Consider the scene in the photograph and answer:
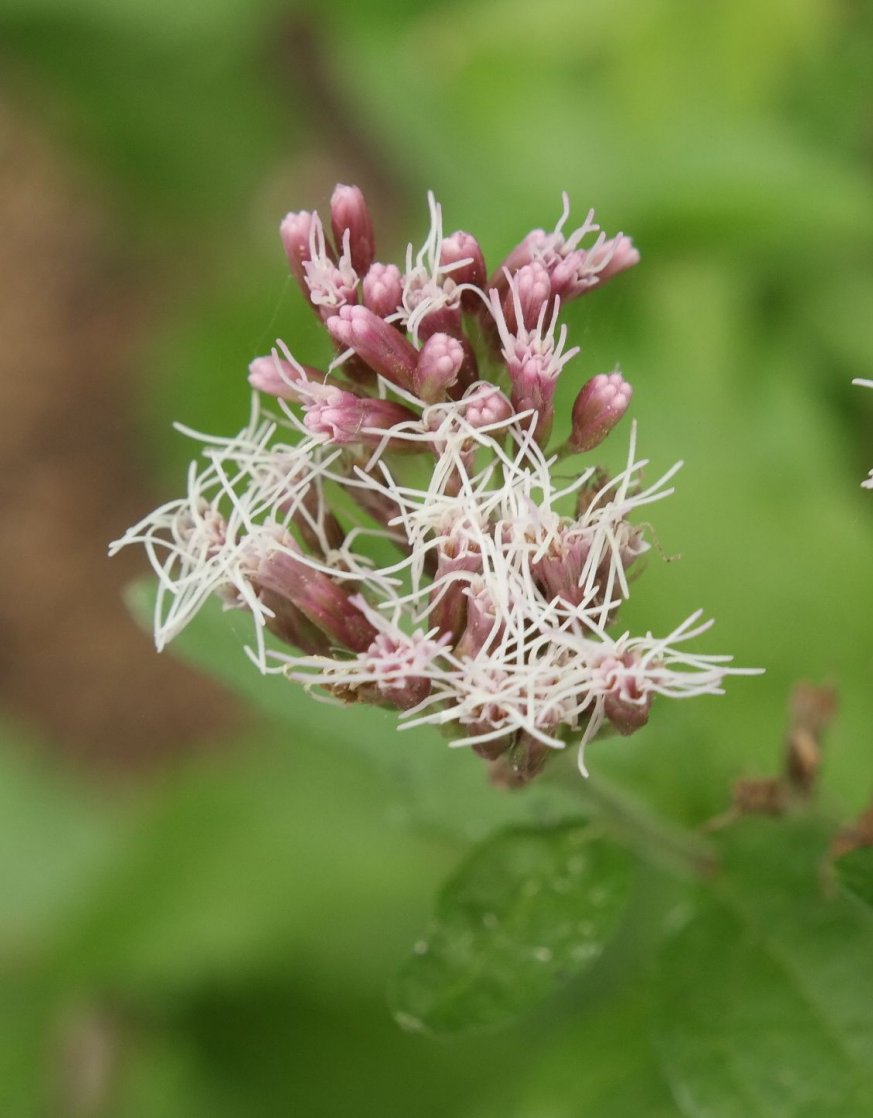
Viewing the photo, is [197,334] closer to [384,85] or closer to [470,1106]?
[384,85]

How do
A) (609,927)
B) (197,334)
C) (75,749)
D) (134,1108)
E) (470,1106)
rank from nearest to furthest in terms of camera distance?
(609,927)
(470,1106)
(134,1108)
(197,334)
(75,749)

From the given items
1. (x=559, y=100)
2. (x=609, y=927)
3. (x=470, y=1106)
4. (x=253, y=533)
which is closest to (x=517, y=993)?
(x=609, y=927)

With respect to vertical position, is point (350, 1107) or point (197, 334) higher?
point (197, 334)

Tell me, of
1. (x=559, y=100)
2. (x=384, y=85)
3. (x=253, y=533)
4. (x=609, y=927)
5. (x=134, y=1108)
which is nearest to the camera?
(x=253, y=533)

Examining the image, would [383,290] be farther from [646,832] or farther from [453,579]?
[646,832]

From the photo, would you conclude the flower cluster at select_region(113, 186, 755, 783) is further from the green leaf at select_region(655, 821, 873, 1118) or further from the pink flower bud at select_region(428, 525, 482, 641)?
the green leaf at select_region(655, 821, 873, 1118)

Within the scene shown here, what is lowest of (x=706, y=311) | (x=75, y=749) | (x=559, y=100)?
(x=75, y=749)

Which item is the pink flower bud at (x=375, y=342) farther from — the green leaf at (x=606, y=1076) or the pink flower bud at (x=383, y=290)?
the green leaf at (x=606, y=1076)

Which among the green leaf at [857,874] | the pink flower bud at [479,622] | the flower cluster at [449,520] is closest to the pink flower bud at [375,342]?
the flower cluster at [449,520]

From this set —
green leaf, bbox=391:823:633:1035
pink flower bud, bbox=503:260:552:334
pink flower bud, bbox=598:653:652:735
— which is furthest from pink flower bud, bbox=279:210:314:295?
green leaf, bbox=391:823:633:1035
